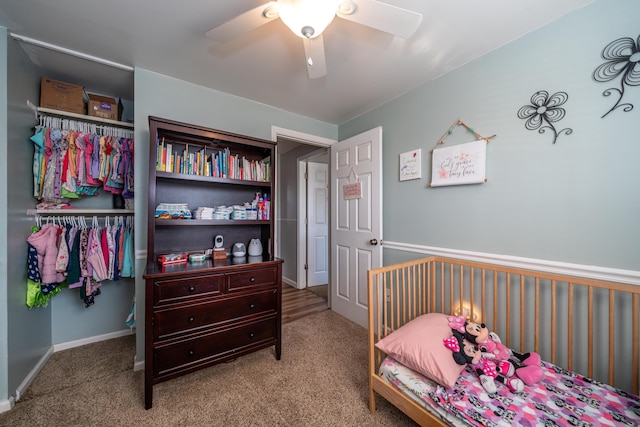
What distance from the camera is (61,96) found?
1983 mm

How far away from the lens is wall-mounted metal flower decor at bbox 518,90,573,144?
145 cm

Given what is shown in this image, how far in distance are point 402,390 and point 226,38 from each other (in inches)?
85.8

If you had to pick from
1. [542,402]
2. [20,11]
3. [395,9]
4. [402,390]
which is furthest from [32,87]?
[542,402]

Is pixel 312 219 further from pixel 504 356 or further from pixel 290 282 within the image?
pixel 504 356

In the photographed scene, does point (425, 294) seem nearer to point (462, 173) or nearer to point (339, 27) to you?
point (462, 173)

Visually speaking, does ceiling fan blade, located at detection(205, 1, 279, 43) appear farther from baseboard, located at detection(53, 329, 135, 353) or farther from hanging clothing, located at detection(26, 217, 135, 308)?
baseboard, located at detection(53, 329, 135, 353)

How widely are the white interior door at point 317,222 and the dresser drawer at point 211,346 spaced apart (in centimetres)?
204

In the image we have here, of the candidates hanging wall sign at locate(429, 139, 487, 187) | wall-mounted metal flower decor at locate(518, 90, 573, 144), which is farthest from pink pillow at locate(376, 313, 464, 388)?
wall-mounted metal flower decor at locate(518, 90, 573, 144)

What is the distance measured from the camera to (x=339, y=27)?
1.51 metres

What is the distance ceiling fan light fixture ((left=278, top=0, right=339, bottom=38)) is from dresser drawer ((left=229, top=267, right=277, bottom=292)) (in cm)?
158

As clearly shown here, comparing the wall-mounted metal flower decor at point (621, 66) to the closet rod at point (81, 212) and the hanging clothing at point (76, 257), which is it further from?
the hanging clothing at point (76, 257)

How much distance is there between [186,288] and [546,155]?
247 cm

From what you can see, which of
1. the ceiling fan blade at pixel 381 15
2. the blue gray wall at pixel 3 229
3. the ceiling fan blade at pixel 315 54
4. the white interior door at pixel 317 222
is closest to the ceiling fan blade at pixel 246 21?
the ceiling fan blade at pixel 315 54

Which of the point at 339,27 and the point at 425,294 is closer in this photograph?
the point at 339,27
